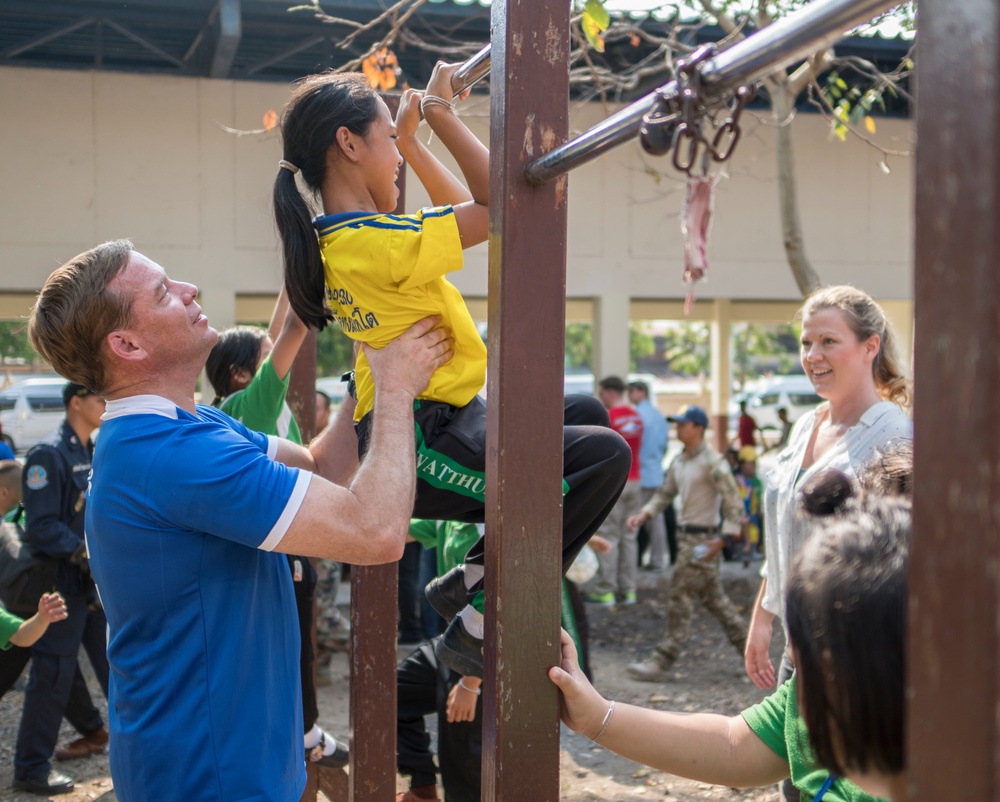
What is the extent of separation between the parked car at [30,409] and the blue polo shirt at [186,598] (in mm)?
16888

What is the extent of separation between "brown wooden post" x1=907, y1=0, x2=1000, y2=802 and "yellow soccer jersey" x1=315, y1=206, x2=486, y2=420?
1.27 metres

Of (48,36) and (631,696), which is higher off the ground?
(48,36)

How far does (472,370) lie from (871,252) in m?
10.5

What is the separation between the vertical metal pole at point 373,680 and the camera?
298 cm

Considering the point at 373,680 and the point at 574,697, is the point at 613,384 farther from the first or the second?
the point at 574,697

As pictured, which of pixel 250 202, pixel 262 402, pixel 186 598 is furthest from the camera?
pixel 250 202

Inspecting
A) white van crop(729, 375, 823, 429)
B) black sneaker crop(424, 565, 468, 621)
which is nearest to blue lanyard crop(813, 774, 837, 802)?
black sneaker crop(424, 565, 468, 621)

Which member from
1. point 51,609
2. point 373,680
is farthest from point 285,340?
point 51,609

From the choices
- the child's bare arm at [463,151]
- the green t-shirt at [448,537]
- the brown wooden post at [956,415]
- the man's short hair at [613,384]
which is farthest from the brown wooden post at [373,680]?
the man's short hair at [613,384]

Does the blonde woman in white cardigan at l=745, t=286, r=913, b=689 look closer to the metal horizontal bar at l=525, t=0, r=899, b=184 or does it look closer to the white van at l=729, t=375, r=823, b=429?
the metal horizontal bar at l=525, t=0, r=899, b=184

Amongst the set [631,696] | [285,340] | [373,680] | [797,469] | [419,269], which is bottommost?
[631,696]

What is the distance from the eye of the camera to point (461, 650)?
80.1 inches

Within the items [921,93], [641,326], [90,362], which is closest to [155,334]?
[90,362]

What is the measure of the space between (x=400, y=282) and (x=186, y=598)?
0.70 m
